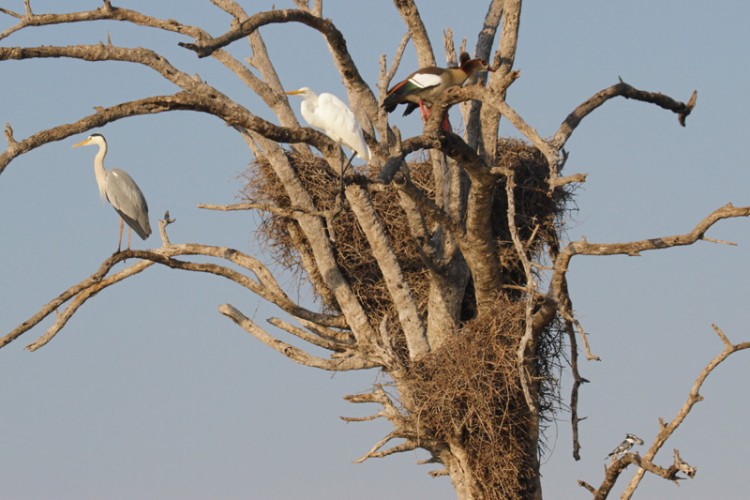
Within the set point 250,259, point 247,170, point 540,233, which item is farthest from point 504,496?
point 247,170

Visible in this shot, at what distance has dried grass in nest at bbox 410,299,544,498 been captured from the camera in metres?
11.9

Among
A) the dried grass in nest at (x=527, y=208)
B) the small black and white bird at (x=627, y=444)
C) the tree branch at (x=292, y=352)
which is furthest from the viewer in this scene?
the dried grass in nest at (x=527, y=208)

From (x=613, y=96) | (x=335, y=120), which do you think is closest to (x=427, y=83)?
(x=335, y=120)

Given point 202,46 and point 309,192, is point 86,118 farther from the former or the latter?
point 309,192

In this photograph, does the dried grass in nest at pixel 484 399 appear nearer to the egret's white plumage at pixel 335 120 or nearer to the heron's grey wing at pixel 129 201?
the egret's white plumage at pixel 335 120

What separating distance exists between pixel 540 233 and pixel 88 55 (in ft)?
18.5

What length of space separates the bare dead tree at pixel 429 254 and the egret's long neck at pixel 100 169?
151 centimetres

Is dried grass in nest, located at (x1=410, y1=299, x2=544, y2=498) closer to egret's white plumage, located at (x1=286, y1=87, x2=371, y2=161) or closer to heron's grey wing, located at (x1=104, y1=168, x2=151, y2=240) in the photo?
egret's white plumage, located at (x1=286, y1=87, x2=371, y2=161)

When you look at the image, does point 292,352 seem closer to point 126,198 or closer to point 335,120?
point 126,198

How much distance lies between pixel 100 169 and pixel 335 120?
178 inches

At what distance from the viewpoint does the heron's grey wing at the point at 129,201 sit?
14.3 metres

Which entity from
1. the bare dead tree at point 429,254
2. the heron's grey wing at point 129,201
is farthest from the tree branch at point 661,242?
the heron's grey wing at point 129,201

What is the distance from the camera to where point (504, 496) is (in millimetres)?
12227

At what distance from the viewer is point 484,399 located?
1188 cm
